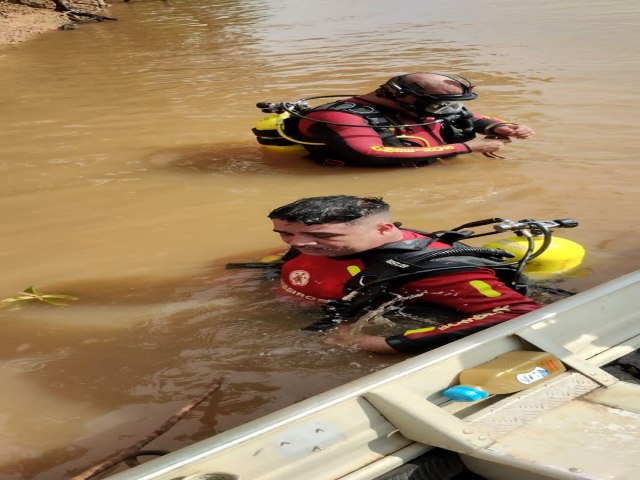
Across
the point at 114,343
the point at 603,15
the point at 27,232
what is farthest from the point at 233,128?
the point at 603,15

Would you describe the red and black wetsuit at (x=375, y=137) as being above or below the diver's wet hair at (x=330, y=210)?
below

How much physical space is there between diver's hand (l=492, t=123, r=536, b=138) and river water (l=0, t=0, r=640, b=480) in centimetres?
21

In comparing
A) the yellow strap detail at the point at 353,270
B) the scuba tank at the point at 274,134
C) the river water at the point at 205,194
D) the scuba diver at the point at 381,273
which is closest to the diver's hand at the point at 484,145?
the river water at the point at 205,194

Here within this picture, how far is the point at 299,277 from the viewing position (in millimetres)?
3482

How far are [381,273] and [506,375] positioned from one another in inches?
35.1

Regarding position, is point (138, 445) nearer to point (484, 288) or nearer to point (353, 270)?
point (353, 270)

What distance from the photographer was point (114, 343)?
11.5 ft

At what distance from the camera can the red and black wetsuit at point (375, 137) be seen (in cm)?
558

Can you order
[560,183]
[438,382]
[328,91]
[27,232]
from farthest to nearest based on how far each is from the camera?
[328,91]
[560,183]
[27,232]
[438,382]

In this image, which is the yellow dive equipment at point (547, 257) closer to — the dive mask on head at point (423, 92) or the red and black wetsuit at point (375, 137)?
the dive mask on head at point (423, 92)

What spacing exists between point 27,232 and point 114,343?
168 cm

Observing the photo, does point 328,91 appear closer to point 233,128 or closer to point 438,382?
point 233,128

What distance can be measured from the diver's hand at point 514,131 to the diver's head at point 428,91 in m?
0.47

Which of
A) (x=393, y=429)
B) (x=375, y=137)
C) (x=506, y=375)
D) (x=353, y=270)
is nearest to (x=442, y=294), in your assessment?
(x=353, y=270)
